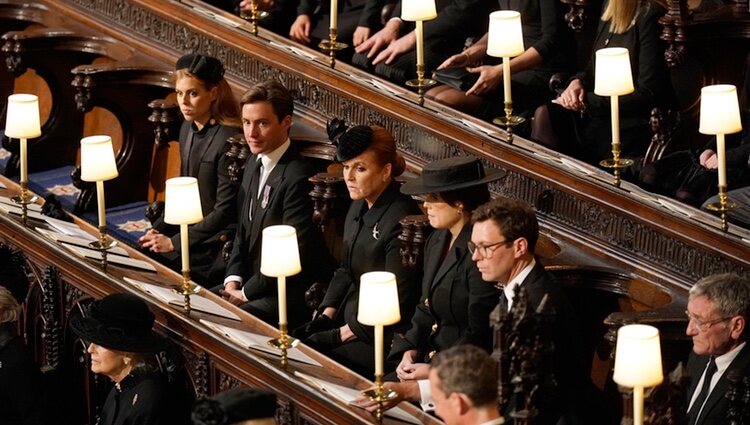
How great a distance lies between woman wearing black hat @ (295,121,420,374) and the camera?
21.6 ft

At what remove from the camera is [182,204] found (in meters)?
6.39

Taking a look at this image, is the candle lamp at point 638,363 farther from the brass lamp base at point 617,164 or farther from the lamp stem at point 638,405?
the brass lamp base at point 617,164

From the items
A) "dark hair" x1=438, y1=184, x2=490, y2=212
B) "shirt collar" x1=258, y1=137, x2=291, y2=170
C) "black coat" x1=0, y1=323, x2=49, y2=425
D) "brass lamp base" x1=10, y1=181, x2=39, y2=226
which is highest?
"dark hair" x1=438, y1=184, x2=490, y2=212

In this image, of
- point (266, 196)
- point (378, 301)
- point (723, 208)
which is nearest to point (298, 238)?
point (266, 196)

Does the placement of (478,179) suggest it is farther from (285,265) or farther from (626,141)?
(626,141)

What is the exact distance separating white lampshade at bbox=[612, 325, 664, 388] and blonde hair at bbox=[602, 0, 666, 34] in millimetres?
2742

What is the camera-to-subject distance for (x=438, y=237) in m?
6.36

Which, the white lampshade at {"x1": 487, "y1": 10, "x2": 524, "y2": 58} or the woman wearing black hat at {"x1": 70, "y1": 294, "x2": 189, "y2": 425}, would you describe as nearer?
the woman wearing black hat at {"x1": 70, "y1": 294, "x2": 189, "y2": 425}

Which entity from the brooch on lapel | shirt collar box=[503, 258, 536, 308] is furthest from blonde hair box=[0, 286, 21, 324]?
shirt collar box=[503, 258, 536, 308]

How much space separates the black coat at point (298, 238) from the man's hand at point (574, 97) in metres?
1.12

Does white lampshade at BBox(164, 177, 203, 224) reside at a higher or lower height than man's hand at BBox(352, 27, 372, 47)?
lower

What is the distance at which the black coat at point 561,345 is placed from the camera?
5.60 meters

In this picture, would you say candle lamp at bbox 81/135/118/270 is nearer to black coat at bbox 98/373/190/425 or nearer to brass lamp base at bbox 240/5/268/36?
black coat at bbox 98/373/190/425

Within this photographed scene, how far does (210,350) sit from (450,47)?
2.61m
